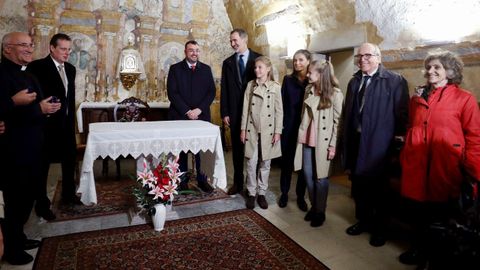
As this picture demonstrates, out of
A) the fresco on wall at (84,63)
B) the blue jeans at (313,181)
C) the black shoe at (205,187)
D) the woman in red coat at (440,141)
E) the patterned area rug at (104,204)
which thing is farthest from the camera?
the fresco on wall at (84,63)

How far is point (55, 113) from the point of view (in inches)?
142

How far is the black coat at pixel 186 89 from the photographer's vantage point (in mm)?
4289

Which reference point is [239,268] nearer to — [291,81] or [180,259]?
[180,259]

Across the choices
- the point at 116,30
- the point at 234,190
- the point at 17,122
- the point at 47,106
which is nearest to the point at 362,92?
the point at 234,190

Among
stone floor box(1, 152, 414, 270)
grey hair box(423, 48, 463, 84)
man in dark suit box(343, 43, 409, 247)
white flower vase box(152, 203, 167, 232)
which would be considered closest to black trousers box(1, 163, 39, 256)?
stone floor box(1, 152, 414, 270)

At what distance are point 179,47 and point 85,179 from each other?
500cm

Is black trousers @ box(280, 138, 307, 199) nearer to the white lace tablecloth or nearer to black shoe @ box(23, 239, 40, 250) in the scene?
the white lace tablecloth

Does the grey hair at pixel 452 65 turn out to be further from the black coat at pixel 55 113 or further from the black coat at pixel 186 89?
the black coat at pixel 55 113

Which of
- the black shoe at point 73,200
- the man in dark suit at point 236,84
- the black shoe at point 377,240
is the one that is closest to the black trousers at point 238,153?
the man in dark suit at point 236,84

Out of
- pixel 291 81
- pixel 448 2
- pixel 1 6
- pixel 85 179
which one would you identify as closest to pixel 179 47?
pixel 1 6

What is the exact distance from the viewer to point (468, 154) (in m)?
2.34

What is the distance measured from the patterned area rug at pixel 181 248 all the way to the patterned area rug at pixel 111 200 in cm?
55

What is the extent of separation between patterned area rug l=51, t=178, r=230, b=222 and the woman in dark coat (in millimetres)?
837

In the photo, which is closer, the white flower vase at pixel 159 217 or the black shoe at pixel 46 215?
the white flower vase at pixel 159 217
